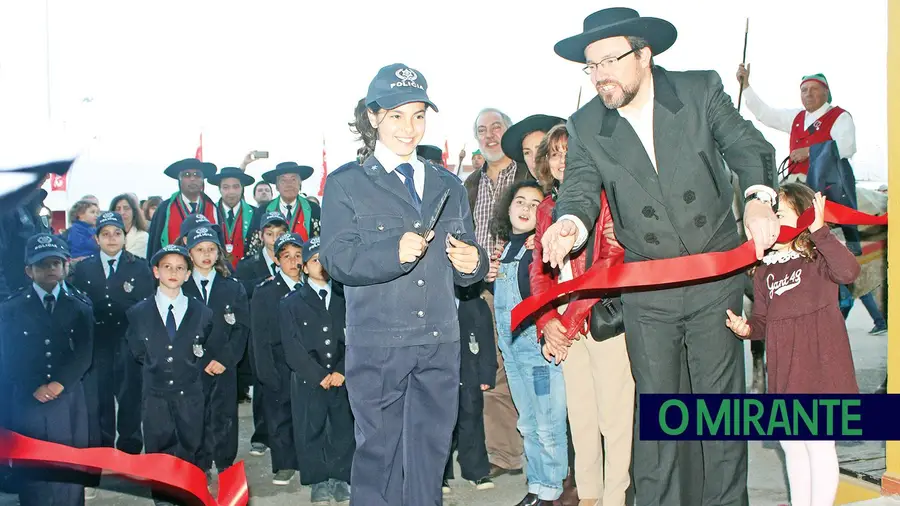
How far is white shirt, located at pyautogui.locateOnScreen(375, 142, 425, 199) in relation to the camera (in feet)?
12.2

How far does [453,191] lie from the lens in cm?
383

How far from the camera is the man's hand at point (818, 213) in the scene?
150 inches

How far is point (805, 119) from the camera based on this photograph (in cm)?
718

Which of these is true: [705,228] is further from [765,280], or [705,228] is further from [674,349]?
[765,280]

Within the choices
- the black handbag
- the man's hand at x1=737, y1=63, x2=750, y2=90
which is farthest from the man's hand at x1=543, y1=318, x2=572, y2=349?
the man's hand at x1=737, y1=63, x2=750, y2=90

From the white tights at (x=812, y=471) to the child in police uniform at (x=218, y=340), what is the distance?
3.48 meters

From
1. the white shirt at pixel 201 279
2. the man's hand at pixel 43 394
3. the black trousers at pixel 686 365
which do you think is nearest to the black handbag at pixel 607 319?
the black trousers at pixel 686 365

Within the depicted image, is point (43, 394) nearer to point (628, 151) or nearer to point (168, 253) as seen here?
point (168, 253)

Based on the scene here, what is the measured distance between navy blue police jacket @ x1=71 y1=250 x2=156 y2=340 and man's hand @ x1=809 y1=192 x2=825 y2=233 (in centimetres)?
480

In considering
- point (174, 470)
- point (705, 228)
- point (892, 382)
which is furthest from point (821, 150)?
Result: point (174, 470)

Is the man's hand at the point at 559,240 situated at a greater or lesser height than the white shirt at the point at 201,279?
greater

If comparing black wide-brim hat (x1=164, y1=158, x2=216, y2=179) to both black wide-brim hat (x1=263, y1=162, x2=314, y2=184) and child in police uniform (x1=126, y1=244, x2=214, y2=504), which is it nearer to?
black wide-brim hat (x1=263, y1=162, x2=314, y2=184)

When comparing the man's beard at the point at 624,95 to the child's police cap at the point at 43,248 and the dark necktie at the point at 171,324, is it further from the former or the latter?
the child's police cap at the point at 43,248

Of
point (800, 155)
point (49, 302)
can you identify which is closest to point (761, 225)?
point (49, 302)
